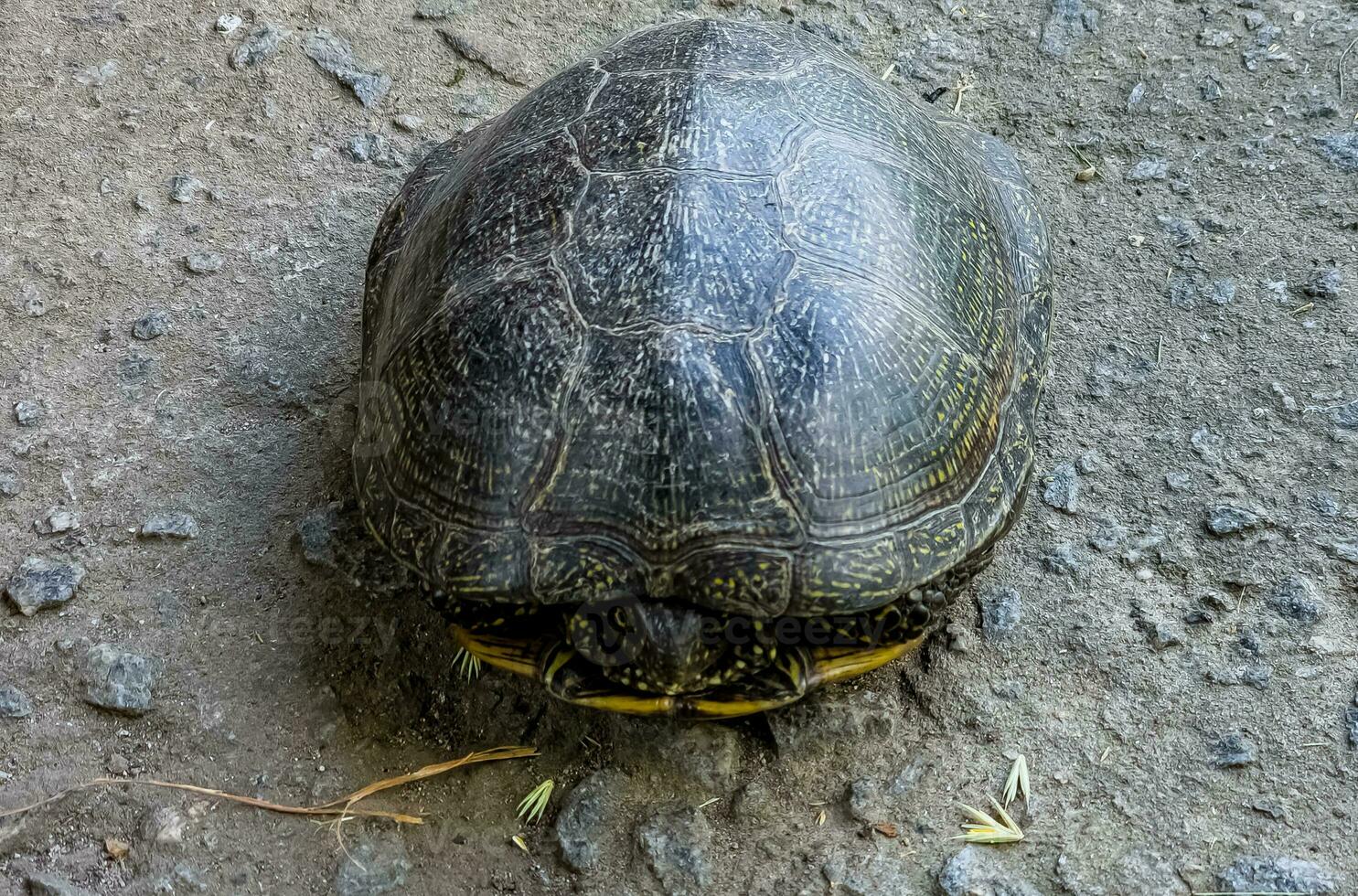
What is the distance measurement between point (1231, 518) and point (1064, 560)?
0.51 meters

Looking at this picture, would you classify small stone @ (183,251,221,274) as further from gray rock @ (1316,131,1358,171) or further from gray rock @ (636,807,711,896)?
gray rock @ (1316,131,1358,171)

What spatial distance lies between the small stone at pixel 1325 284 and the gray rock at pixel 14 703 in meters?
4.13

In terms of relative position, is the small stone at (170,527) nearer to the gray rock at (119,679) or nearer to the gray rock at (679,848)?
the gray rock at (119,679)

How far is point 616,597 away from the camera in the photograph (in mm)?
2342

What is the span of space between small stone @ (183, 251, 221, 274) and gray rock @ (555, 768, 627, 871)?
2375 mm

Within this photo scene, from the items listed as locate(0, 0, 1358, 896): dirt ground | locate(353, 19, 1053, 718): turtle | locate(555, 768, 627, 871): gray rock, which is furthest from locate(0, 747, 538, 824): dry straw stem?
locate(353, 19, 1053, 718): turtle

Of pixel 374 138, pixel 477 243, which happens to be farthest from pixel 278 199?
pixel 477 243

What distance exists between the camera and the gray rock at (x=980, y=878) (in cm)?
249

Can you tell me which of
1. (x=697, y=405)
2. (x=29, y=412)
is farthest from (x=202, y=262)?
(x=697, y=405)

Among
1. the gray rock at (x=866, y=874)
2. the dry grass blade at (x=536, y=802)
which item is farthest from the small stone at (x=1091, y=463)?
the dry grass blade at (x=536, y=802)

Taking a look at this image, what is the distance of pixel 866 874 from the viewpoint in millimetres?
2551

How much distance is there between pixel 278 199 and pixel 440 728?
226 cm

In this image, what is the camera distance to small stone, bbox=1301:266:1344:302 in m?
3.51

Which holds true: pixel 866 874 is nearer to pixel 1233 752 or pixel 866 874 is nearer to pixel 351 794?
pixel 1233 752
